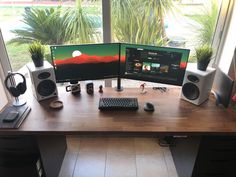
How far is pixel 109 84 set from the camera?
2256mm

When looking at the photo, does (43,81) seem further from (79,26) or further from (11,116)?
(79,26)

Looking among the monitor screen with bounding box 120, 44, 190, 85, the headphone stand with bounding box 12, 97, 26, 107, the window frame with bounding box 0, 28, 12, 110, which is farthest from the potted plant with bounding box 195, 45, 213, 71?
the window frame with bounding box 0, 28, 12, 110

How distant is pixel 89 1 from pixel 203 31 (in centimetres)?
114

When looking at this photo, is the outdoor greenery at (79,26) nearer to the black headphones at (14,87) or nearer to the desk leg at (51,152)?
the black headphones at (14,87)

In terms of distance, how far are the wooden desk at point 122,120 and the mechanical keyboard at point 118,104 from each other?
0.04 metres

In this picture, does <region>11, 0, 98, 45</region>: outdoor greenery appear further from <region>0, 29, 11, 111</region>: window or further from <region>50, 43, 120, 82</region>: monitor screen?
<region>50, 43, 120, 82</region>: monitor screen

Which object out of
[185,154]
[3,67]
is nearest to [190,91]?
[185,154]

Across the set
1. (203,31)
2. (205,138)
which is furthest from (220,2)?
(205,138)

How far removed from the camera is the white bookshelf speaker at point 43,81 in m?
1.65

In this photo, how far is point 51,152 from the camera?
5.85ft

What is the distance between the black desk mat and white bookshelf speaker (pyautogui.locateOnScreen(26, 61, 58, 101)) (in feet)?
0.49

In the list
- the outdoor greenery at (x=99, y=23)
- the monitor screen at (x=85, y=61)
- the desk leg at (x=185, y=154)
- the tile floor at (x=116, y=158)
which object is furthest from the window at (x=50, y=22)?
the desk leg at (x=185, y=154)

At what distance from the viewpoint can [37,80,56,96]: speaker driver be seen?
1.70 meters

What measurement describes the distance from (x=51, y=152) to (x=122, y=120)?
0.72m
